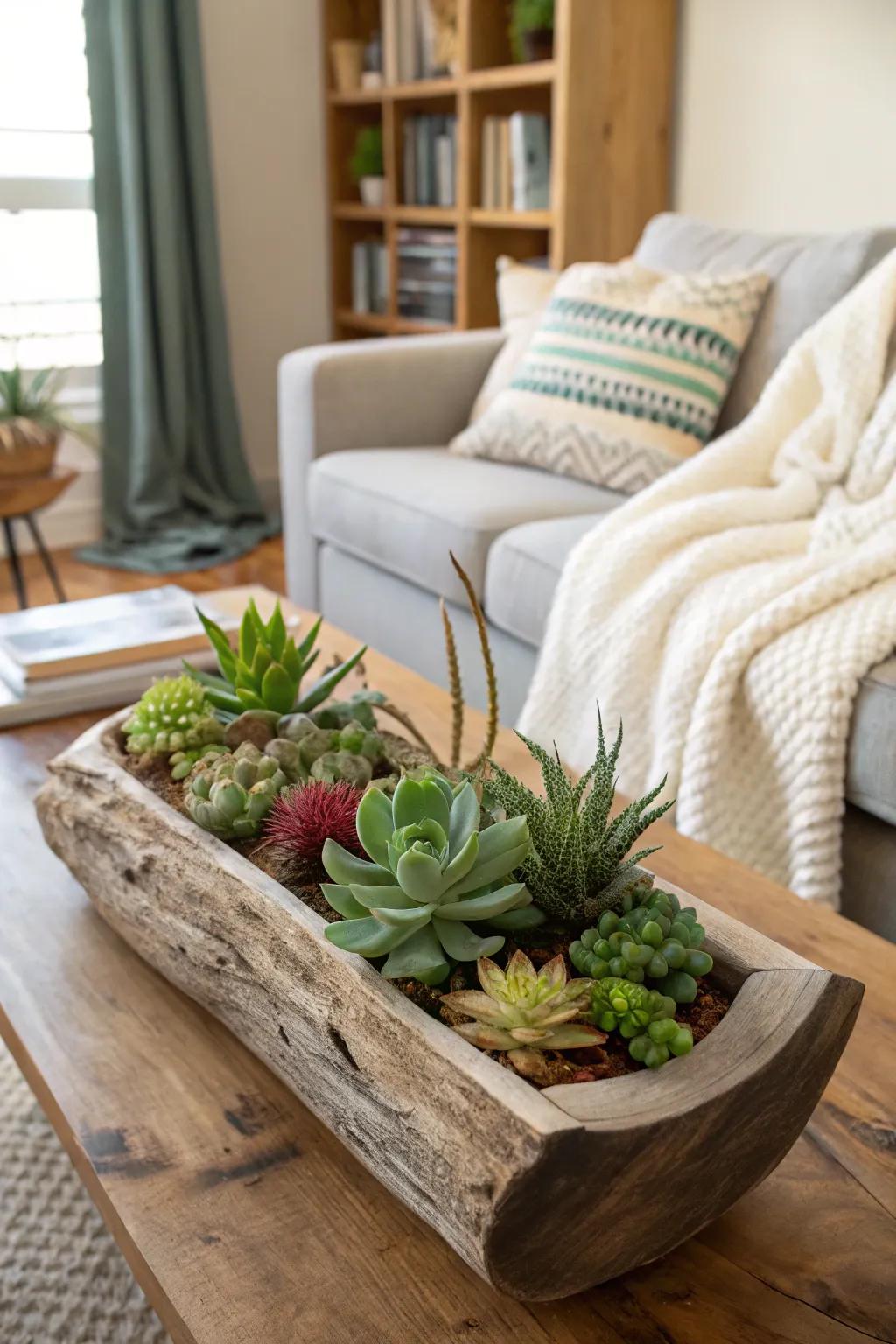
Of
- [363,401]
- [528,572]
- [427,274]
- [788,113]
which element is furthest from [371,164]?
[528,572]

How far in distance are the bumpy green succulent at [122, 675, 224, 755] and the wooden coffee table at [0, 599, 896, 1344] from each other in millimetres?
169

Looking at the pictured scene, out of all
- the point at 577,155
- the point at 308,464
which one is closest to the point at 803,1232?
the point at 308,464

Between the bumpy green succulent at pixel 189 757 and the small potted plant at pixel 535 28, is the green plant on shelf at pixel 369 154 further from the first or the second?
the bumpy green succulent at pixel 189 757

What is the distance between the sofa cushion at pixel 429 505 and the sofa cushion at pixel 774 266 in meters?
0.34

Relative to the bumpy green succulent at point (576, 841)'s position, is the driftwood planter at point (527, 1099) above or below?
below

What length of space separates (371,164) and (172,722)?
3.15 metres

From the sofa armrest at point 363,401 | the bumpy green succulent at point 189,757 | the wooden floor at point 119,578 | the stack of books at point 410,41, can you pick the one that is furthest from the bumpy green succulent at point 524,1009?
the stack of books at point 410,41

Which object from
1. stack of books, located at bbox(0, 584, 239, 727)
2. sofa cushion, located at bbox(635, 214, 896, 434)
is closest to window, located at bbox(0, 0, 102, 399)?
sofa cushion, located at bbox(635, 214, 896, 434)

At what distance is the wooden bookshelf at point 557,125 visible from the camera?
114 inches

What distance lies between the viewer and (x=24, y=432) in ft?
8.37

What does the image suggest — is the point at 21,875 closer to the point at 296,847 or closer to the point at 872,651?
the point at 296,847

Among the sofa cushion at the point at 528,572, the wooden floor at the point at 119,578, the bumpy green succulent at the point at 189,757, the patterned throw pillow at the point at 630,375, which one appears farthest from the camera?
the wooden floor at the point at 119,578

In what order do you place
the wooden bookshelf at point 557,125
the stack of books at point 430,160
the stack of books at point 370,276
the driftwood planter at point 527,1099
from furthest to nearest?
the stack of books at point 370,276, the stack of books at point 430,160, the wooden bookshelf at point 557,125, the driftwood planter at point 527,1099

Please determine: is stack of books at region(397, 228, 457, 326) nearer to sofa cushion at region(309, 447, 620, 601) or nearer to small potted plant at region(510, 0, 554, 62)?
small potted plant at region(510, 0, 554, 62)
